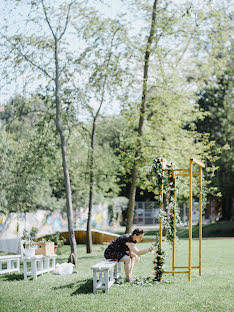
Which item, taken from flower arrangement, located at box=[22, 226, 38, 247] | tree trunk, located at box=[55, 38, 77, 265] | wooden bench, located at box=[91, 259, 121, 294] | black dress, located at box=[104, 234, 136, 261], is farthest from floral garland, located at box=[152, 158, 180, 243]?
tree trunk, located at box=[55, 38, 77, 265]

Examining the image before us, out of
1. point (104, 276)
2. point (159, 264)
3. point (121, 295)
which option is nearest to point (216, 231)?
point (159, 264)

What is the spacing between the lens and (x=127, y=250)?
916 centimetres

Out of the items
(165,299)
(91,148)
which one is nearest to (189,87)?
(91,148)

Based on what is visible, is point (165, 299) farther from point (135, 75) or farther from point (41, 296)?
point (135, 75)

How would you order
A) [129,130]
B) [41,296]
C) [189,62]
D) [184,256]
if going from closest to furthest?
[41,296] → [184,256] → [129,130] → [189,62]

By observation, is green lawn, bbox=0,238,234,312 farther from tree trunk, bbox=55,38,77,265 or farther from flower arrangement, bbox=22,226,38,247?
tree trunk, bbox=55,38,77,265

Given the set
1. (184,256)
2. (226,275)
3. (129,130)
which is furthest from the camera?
(129,130)

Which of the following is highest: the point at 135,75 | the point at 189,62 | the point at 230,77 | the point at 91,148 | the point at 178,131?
the point at 230,77

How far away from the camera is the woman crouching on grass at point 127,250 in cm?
895

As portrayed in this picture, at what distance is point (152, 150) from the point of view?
51.1 ft

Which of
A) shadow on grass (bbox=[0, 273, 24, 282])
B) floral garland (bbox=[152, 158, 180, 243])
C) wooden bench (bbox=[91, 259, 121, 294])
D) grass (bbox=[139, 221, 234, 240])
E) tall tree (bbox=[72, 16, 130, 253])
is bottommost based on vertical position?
grass (bbox=[139, 221, 234, 240])

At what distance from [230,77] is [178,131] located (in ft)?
48.8

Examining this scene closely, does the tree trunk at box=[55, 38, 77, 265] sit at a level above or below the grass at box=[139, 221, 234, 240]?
above

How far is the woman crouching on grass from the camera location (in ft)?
29.4
